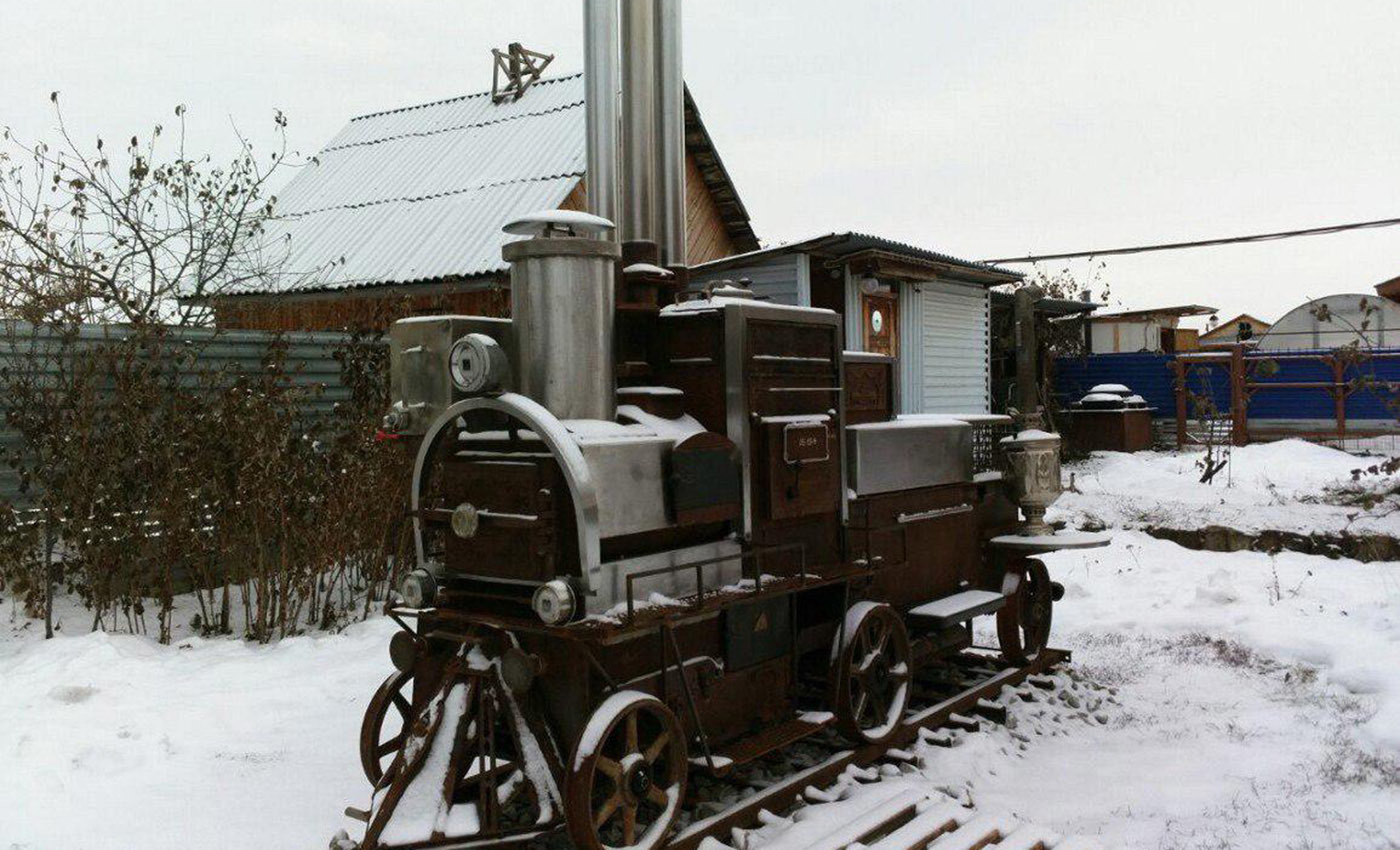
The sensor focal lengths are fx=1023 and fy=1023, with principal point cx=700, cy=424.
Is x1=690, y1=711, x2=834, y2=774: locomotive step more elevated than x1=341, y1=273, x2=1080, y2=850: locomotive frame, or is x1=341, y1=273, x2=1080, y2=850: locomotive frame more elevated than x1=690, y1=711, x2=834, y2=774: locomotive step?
x1=341, y1=273, x2=1080, y2=850: locomotive frame

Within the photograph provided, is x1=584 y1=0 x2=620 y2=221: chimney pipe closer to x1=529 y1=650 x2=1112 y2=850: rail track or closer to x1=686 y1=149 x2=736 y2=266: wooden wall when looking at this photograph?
x1=529 y1=650 x2=1112 y2=850: rail track

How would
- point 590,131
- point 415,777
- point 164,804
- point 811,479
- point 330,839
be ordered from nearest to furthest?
1. point 415,777
2. point 330,839
3. point 164,804
4. point 811,479
5. point 590,131

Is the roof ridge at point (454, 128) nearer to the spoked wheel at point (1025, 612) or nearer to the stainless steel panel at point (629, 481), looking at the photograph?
the spoked wheel at point (1025, 612)

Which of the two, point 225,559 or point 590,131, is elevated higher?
point 590,131

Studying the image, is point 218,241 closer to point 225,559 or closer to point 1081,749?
point 225,559

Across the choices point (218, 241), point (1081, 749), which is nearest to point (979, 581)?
point (1081, 749)

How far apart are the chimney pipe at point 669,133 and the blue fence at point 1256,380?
16039mm

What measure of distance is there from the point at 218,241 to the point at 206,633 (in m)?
3.84

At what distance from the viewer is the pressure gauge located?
14.3 feet

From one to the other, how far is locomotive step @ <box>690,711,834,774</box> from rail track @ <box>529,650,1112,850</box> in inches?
6.4

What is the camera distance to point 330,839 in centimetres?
448

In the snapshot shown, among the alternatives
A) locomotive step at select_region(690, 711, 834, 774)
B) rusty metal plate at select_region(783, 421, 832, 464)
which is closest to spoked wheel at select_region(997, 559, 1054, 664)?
locomotive step at select_region(690, 711, 834, 774)

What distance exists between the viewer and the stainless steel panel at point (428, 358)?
4.73 metres

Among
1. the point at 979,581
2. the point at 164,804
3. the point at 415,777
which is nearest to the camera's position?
the point at 415,777
